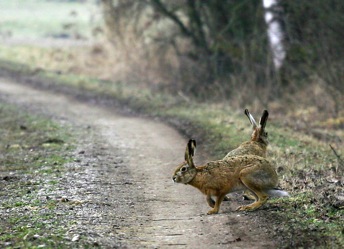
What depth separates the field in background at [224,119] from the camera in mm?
9430

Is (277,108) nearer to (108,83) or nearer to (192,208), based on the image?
(108,83)

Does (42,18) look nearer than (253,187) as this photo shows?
No

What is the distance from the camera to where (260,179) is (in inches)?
370

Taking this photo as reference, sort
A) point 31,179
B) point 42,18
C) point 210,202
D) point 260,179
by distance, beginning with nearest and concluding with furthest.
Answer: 1. point 260,179
2. point 210,202
3. point 31,179
4. point 42,18

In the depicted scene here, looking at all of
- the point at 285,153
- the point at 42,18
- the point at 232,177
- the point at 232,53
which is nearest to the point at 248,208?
the point at 232,177

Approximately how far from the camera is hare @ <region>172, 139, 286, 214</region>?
9414 mm

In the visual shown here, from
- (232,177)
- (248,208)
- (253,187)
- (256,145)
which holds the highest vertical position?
(256,145)

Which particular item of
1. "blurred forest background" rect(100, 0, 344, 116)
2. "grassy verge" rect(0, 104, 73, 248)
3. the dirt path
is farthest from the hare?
"blurred forest background" rect(100, 0, 344, 116)

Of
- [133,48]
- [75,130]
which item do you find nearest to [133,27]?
[133,48]

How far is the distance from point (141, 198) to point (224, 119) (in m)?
6.93

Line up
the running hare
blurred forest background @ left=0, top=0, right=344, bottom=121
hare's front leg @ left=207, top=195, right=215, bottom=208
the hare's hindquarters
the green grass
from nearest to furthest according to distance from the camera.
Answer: the hare's hindquarters
hare's front leg @ left=207, top=195, right=215, bottom=208
the running hare
blurred forest background @ left=0, top=0, right=344, bottom=121
the green grass

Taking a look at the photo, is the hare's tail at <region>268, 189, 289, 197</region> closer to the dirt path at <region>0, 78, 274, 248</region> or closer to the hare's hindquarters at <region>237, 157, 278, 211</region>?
the hare's hindquarters at <region>237, 157, 278, 211</region>

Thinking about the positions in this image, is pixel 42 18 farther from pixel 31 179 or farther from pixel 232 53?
pixel 31 179

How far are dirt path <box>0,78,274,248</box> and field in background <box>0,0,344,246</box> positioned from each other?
60cm
